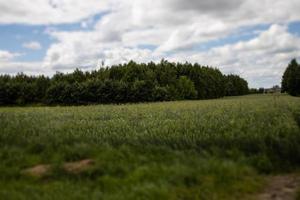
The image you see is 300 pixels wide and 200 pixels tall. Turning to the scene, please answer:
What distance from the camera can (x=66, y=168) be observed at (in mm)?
11312

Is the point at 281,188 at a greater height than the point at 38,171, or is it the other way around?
the point at 38,171

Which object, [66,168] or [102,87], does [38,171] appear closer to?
[66,168]

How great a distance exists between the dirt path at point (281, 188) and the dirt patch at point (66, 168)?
4605 mm

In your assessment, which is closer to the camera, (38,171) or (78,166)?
(38,171)

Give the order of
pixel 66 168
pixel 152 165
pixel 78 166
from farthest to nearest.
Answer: pixel 78 166 → pixel 66 168 → pixel 152 165

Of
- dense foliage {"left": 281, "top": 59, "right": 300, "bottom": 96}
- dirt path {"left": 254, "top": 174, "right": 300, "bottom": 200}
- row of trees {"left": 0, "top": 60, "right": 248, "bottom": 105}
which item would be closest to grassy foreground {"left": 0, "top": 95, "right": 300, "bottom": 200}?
dirt path {"left": 254, "top": 174, "right": 300, "bottom": 200}

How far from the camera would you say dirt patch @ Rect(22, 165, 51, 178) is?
10.9m

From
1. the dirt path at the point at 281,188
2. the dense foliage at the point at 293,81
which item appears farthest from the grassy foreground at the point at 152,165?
the dense foliage at the point at 293,81

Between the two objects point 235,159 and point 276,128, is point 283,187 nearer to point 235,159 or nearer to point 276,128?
point 235,159

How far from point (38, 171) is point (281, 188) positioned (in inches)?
246

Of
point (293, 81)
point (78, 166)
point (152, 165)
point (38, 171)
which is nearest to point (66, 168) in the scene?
point (78, 166)

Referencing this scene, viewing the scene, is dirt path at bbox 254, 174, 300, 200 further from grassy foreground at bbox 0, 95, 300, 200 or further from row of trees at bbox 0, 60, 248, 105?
row of trees at bbox 0, 60, 248, 105

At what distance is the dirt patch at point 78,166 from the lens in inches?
437

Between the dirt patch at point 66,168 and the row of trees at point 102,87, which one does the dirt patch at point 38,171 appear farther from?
the row of trees at point 102,87
